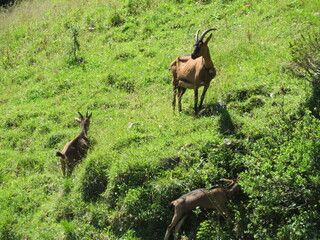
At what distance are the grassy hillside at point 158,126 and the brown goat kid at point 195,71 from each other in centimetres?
46

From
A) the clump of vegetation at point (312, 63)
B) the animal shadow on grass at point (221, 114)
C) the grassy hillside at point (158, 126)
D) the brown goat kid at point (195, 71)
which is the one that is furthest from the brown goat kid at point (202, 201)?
the brown goat kid at point (195, 71)

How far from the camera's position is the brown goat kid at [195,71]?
9.12m

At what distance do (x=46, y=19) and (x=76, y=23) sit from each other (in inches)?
106

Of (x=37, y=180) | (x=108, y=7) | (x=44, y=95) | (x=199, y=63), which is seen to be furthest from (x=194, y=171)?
(x=108, y=7)

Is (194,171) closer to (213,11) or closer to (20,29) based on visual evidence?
(213,11)

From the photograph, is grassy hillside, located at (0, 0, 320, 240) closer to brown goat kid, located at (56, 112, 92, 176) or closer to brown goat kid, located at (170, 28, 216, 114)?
brown goat kid, located at (56, 112, 92, 176)

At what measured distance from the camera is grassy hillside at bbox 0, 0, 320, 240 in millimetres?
6395

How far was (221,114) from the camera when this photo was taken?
8.91 metres

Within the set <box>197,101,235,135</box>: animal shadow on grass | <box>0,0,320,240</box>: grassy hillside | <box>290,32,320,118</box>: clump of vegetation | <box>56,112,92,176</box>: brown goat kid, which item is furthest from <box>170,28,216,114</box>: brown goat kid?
<box>56,112,92,176</box>: brown goat kid

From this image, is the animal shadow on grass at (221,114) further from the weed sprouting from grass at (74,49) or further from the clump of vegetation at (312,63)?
the weed sprouting from grass at (74,49)

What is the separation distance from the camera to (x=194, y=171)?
291 inches

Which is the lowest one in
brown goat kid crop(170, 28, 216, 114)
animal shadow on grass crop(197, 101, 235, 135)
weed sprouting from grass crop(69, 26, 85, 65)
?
weed sprouting from grass crop(69, 26, 85, 65)

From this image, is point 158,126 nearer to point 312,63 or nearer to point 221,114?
point 221,114

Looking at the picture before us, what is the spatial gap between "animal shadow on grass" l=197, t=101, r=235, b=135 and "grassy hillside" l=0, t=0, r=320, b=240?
0.11ft
